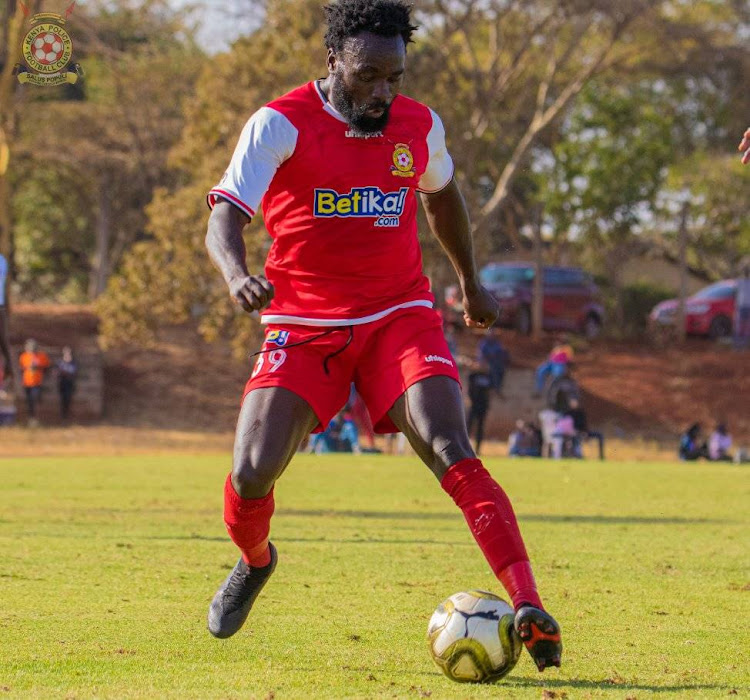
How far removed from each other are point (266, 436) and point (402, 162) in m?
1.28

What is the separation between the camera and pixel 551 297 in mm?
41062

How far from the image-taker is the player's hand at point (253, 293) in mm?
4793

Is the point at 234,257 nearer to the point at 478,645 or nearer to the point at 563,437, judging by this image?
the point at 478,645

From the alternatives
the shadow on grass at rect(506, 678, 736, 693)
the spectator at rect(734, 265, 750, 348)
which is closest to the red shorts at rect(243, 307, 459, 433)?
the shadow on grass at rect(506, 678, 736, 693)

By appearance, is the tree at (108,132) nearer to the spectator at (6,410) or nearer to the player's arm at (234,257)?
Result: the spectator at (6,410)

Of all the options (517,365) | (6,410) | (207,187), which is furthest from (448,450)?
(517,365)

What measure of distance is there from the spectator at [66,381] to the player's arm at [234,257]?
88.4 ft

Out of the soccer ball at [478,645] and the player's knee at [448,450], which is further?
the player's knee at [448,450]

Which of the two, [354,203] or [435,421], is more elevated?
[354,203]

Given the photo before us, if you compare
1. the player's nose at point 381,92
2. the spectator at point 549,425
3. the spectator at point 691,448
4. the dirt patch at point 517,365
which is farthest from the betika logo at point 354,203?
the dirt patch at point 517,365

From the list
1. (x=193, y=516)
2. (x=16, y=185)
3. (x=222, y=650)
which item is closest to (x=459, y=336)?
(x=16, y=185)

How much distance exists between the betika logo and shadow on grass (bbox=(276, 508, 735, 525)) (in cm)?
683

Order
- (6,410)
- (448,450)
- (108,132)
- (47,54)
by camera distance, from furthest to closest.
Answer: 1. (108,132)
2. (6,410)
3. (47,54)
4. (448,450)

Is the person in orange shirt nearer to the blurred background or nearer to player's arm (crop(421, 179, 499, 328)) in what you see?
the blurred background
